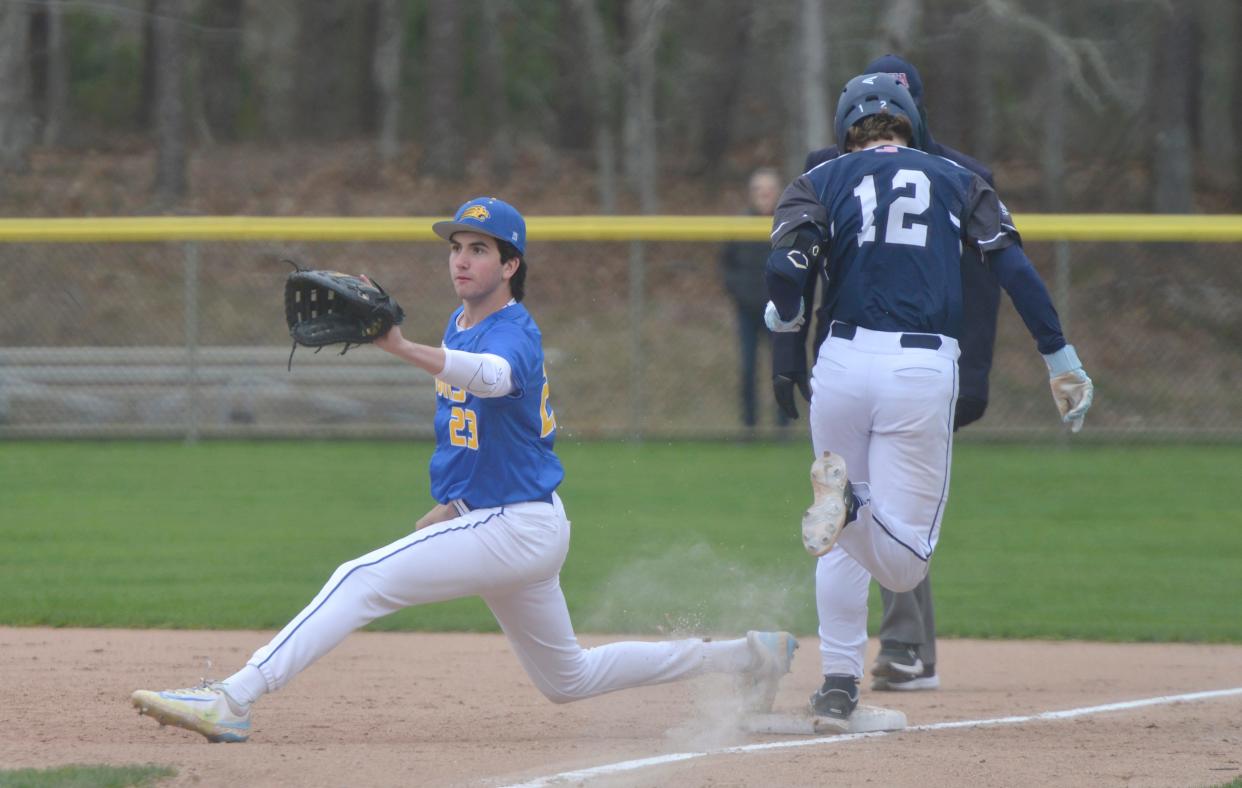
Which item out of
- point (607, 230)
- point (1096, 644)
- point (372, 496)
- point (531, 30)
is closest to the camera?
point (1096, 644)

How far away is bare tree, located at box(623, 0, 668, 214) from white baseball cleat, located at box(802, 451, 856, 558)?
14.7 m

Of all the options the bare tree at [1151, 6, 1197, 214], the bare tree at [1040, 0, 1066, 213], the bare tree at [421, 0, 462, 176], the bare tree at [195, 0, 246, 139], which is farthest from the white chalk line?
the bare tree at [195, 0, 246, 139]

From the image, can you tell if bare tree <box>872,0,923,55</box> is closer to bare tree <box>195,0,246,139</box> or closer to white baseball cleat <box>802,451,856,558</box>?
white baseball cleat <box>802,451,856,558</box>

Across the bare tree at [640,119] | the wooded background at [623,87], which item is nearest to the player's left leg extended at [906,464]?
the wooded background at [623,87]

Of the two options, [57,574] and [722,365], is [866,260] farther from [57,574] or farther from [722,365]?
[722,365]

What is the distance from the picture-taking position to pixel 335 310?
4.18 metres

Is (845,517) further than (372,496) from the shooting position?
No

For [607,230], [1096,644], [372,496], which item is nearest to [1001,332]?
[607,230]

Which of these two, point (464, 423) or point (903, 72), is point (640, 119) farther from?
point (464, 423)

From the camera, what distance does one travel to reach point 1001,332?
15.6m

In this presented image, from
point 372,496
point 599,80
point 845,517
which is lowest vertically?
point 372,496

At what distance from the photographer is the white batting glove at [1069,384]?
15.7 feet

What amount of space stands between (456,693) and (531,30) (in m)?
26.3

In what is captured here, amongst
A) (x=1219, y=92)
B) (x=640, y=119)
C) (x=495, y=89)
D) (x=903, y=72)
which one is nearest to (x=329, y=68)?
(x=495, y=89)
